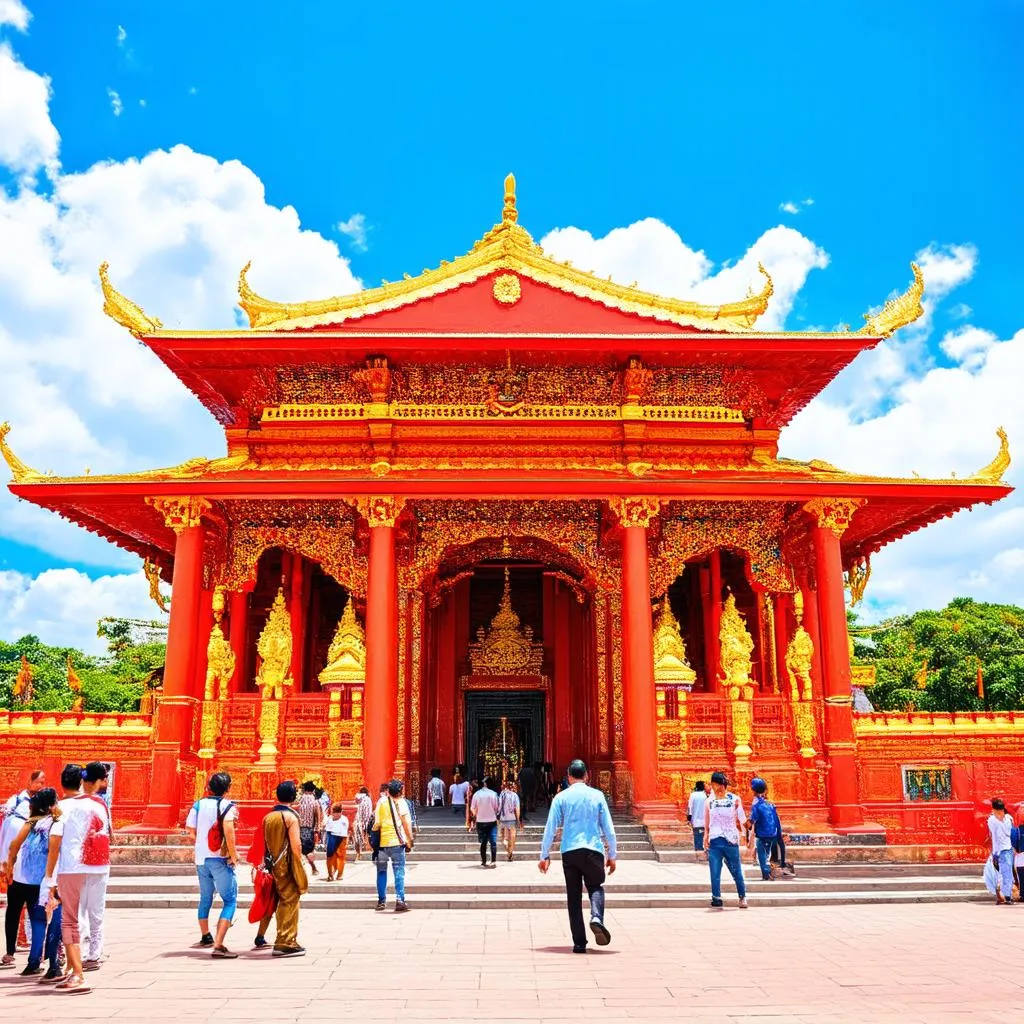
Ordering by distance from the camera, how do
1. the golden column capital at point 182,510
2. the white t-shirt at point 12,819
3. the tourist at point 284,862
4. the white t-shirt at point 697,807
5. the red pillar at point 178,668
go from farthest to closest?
the golden column capital at point 182,510 < the red pillar at point 178,668 < the white t-shirt at point 697,807 < the white t-shirt at point 12,819 < the tourist at point 284,862

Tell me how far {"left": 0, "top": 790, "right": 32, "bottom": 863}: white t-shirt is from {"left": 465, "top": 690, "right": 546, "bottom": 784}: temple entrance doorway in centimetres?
1236

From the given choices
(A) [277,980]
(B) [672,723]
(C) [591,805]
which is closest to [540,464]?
(B) [672,723]

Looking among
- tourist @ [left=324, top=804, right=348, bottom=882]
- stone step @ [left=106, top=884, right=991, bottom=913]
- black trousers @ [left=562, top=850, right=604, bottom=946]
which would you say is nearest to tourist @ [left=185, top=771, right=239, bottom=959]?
black trousers @ [left=562, top=850, right=604, bottom=946]

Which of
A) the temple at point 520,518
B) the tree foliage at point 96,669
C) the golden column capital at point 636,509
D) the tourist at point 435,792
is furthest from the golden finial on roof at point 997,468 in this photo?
the tree foliage at point 96,669

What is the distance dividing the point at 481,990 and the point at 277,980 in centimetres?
141

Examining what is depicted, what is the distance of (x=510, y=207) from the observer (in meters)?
18.1

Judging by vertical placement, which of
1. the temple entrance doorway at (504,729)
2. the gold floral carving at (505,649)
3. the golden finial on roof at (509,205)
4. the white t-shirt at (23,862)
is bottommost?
the white t-shirt at (23,862)

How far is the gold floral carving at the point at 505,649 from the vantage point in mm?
20062

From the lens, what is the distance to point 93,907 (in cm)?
643

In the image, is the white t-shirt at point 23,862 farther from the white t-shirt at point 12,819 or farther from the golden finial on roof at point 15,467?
the golden finial on roof at point 15,467

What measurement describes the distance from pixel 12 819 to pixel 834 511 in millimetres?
12761

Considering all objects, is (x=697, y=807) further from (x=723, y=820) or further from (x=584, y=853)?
(x=584, y=853)

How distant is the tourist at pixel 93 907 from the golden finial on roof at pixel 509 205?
13.6 m

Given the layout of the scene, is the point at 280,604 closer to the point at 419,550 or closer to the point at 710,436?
the point at 419,550
